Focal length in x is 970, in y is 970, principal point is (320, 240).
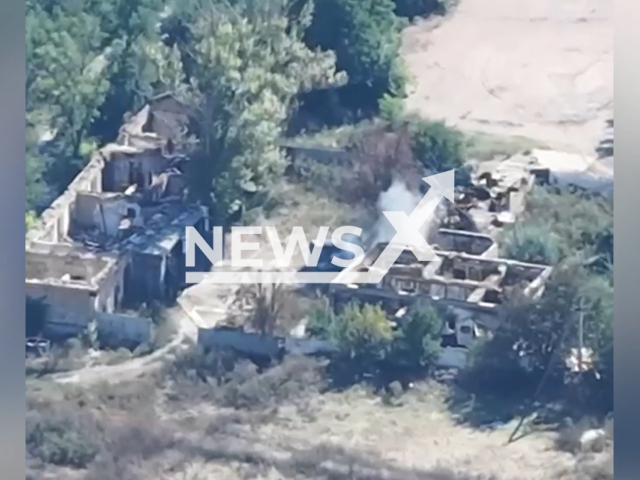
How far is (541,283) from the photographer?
1984mm

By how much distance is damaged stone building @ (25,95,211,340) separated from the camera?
2.05 meters

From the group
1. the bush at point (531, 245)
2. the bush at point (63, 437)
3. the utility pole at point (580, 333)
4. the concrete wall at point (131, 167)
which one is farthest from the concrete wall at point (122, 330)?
the utility pole at point (580, 333)

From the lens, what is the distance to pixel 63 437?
2.07m

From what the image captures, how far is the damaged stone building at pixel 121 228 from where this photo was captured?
2.05 meters

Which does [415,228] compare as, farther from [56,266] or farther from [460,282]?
[56,266]

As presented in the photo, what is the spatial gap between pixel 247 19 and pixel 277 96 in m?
0.17

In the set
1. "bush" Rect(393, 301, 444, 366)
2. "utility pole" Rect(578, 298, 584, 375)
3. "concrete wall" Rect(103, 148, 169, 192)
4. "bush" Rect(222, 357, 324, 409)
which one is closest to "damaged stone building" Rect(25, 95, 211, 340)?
"concrete wall" Rect(103, 148, 169, 192)

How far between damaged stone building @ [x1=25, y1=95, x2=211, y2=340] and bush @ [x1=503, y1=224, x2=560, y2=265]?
0.63m

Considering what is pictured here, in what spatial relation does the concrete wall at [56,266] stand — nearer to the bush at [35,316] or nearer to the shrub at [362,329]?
the bush at [35,316]

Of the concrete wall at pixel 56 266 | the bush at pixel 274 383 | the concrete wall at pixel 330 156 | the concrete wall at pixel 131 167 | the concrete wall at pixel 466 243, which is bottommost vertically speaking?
the bush at pixel 274 383

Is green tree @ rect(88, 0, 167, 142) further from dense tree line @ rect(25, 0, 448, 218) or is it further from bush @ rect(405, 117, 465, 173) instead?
bush @ rect(405, 117, 465, 173)

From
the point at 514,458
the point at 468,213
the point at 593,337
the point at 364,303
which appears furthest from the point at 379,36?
the point at 514,458

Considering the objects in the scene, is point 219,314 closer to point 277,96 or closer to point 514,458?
point 277,96

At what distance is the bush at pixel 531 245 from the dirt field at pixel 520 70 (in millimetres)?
181
